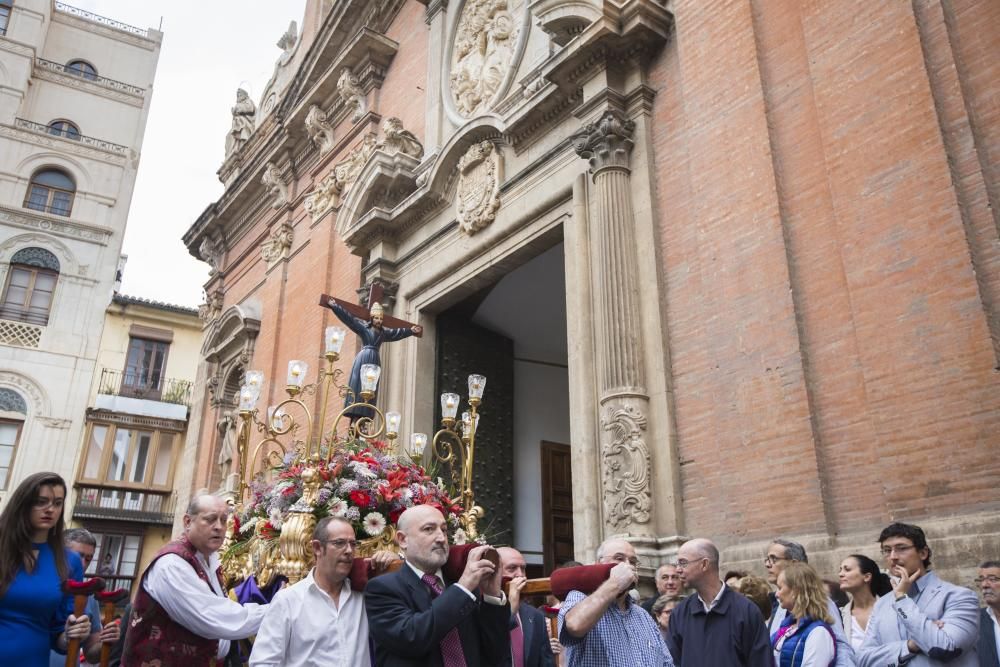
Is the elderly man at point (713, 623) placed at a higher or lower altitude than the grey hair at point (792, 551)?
lower

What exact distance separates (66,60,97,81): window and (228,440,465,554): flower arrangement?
29.0 meters

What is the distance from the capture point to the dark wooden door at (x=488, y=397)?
1180cm

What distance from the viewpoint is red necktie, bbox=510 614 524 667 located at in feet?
13.6

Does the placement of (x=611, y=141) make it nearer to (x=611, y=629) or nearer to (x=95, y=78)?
(x=611, y=629)

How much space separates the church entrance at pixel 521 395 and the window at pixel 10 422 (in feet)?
58.8

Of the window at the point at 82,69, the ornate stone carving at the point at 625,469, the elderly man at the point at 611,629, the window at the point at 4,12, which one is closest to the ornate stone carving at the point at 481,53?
the ornate stone carving at the point at 625,469

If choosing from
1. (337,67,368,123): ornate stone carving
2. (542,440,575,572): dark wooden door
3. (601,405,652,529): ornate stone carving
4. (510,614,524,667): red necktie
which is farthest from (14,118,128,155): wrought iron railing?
(510,614,524,667): red necktie

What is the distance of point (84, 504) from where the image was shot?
25.8m

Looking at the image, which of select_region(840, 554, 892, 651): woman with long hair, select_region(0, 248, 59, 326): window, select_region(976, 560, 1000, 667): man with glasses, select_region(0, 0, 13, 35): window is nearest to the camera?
select_region(976, 560, 1000, 667): man with glasses

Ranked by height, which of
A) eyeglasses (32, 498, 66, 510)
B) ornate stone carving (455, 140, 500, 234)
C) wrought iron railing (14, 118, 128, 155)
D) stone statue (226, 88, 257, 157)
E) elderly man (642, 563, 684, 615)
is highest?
wrought iron railing (14, 118, 128, 155)

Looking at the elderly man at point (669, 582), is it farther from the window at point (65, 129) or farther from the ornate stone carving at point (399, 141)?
the window at point (65, 129)

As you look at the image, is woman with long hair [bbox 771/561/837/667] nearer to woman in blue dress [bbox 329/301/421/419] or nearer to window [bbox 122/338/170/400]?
woman in blue dress [bbox 329/301/421/419]

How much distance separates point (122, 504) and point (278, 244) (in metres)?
13.3

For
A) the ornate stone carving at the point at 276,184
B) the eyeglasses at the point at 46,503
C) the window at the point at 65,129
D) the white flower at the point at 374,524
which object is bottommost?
the eyeglasses at the point at 46,503
